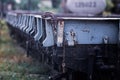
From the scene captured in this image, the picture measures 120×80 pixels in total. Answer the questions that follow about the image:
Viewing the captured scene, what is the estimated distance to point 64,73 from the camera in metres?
6.85

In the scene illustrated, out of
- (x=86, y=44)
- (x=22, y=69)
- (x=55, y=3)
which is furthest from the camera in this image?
(x=55, y=3)

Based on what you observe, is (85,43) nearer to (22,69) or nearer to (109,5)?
(22,69)

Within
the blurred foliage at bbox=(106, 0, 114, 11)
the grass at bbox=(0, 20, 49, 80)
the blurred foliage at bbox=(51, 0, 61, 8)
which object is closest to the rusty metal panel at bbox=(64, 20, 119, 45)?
the grass at bbox=(0, 20, 49, 80)

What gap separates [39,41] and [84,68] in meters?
1.30

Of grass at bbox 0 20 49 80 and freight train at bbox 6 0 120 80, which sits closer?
freight train at bbox 6 0 120 80

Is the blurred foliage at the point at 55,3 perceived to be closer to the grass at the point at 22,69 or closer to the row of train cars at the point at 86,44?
the grass at the point at 22,69

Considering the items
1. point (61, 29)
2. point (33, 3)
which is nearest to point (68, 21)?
point (61, 29)

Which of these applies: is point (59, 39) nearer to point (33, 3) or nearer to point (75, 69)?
point (75, 69)

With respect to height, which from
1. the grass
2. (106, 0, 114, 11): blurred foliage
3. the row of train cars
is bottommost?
the grass

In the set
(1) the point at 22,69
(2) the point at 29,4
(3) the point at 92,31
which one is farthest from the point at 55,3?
(3) the point at 92,31

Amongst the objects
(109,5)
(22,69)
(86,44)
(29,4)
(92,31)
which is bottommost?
(22,69)

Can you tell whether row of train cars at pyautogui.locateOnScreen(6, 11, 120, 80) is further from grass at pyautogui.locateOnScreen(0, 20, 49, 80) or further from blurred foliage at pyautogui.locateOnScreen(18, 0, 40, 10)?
blurred foliage at pyautogui.locateOnScreen(18, 0, 40, 10)

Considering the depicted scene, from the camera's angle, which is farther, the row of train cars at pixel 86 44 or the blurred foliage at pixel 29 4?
the blurred foliage at pixel 29 4

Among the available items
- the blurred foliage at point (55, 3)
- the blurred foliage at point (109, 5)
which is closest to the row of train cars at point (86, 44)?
the blurred foliage at point (109, 5)
